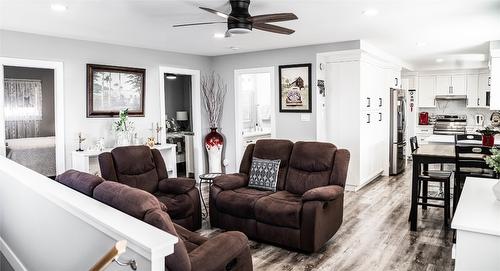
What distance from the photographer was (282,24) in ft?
14.9

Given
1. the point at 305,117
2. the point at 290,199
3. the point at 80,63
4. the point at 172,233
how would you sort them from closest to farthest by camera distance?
the point at 172,233 < the point at 290,199 < the point at 80,63 < the point at 305,117

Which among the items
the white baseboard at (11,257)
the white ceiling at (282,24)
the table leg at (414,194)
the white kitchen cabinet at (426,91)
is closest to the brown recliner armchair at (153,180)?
the white baseboard at (11,257)

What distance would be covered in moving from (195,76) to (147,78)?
1.19m

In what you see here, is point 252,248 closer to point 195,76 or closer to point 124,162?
point 124,162

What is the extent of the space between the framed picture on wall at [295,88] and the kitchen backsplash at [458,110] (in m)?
5.42

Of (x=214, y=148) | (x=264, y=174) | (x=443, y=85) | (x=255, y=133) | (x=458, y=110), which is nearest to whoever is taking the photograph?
(x=264, y=174)

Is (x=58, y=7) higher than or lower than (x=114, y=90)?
higher

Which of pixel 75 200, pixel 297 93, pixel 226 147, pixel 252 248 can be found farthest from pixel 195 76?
pixel 75 200

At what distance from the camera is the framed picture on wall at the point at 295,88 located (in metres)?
6.21

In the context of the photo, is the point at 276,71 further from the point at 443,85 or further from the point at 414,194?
the point at 443,85

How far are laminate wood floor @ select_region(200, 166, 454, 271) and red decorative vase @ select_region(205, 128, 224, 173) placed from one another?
2.70m

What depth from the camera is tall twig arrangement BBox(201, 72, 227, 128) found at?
732cm

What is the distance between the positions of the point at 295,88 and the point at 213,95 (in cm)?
185

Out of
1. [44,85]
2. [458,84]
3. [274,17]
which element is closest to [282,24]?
[274,17]
